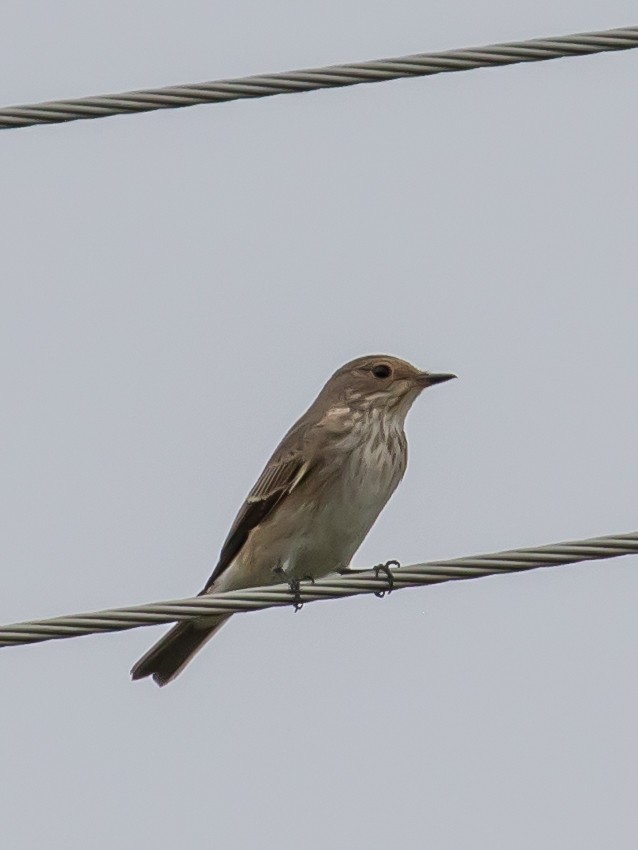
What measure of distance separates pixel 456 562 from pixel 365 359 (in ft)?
13.4

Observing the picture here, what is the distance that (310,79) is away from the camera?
28.4ft

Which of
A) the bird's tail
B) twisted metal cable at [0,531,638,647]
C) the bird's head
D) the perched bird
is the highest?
the bird's head

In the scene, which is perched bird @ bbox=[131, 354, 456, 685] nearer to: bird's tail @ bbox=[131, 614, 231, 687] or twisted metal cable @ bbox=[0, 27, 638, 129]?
bird's tail @ bbox=[131, 614, 231, 687]

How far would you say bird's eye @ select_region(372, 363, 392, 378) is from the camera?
12062 millimetres

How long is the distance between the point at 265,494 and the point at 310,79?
3467mm

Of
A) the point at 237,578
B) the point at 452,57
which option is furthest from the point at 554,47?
the point at 237,578

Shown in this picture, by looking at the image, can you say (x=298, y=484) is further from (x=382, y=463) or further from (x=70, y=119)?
(x=70, y=119)

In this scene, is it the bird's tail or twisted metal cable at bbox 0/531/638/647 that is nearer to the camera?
twisted metal cable at bbox 0/531/638/647

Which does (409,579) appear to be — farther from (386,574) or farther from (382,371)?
(382,371)

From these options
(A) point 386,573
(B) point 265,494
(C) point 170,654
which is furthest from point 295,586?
(C) point 170,654

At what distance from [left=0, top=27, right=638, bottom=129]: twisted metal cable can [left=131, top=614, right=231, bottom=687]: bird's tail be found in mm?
4086

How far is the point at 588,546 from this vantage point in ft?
26.7

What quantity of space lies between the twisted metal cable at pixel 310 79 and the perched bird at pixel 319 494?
124 inches

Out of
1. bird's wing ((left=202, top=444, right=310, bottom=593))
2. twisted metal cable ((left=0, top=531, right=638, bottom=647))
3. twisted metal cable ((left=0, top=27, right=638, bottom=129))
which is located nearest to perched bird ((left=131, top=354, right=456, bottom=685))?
bird's wing ((left=202, top=444, right=310, bottom=593))
